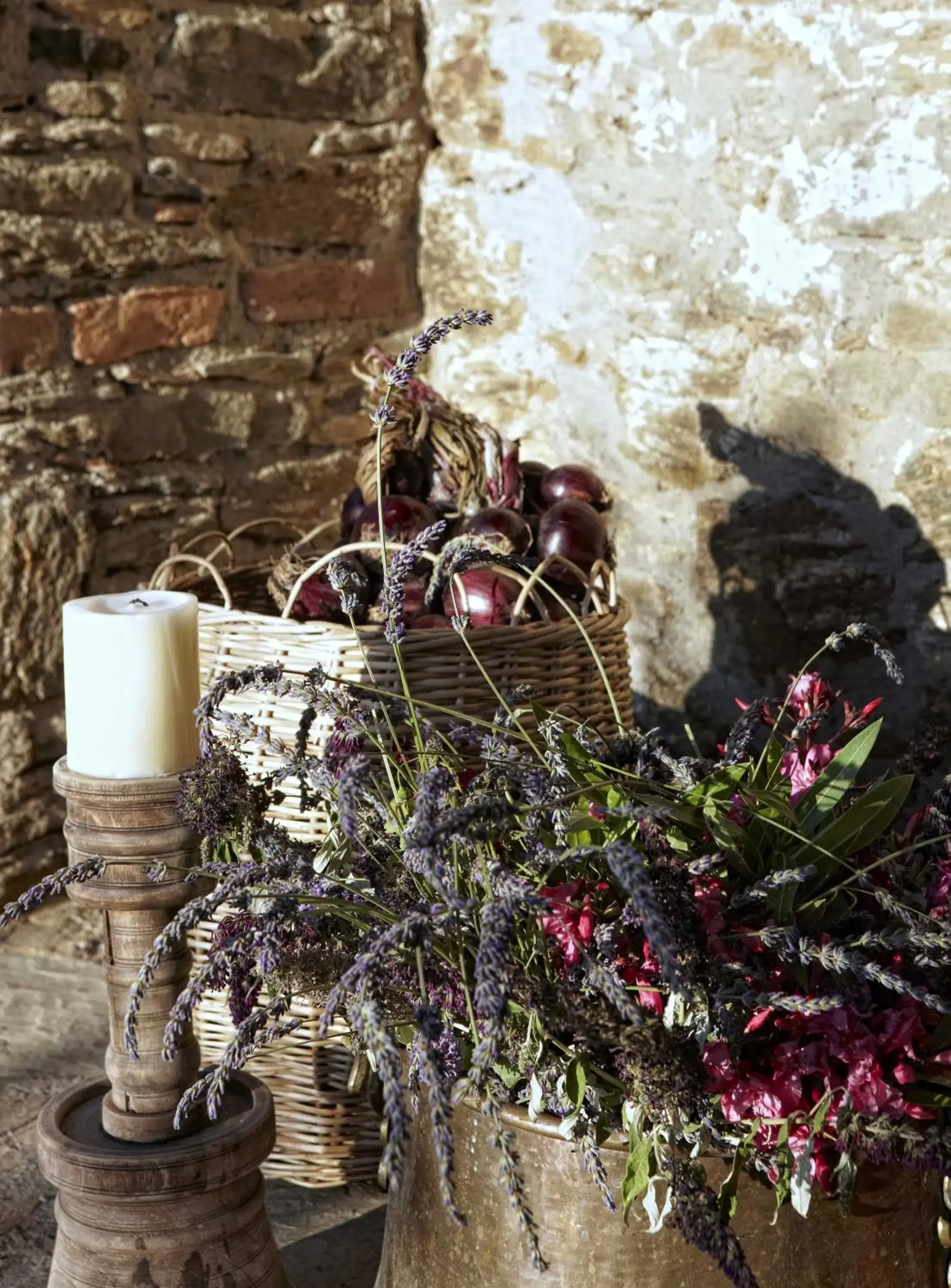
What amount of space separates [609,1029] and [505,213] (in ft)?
5.85

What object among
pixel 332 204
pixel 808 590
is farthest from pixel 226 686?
pixel 332 204

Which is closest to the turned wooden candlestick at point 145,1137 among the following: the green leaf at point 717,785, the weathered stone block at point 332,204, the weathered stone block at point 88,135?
the green leaf at point 717,785

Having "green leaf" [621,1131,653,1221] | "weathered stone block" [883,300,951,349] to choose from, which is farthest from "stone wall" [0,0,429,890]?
"green leaf" [621,1131,653,1221]

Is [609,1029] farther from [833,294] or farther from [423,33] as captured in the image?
[423,33]

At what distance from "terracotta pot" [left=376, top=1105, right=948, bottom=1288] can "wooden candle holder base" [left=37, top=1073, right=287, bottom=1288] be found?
9.6 inches

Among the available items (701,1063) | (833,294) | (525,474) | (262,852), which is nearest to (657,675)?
(525,474)

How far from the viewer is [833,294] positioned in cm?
193

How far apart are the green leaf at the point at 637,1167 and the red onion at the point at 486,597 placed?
30.4 inches

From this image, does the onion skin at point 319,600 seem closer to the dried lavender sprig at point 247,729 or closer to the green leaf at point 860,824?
the dried lavender sprig at point 247,729

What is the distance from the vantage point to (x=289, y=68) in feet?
7.74

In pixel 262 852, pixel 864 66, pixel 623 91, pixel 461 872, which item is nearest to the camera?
pixel 461 872

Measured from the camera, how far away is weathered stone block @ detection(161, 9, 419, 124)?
88.7 inches

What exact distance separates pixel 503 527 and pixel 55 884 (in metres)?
0.77

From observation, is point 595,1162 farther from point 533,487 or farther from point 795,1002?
point 533,487
